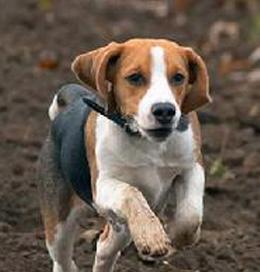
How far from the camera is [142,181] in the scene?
5809 mm

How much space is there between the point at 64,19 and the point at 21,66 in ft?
9.47

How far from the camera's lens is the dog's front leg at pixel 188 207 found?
5.70 meters

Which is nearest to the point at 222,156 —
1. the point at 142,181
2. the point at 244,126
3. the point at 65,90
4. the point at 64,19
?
the point at 244,126

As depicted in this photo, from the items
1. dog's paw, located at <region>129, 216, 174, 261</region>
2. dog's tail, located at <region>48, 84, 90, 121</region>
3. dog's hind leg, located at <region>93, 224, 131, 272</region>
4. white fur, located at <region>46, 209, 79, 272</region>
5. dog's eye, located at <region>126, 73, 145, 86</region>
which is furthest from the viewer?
dog's tail, located at <region>48, 84, 90, 121</region>

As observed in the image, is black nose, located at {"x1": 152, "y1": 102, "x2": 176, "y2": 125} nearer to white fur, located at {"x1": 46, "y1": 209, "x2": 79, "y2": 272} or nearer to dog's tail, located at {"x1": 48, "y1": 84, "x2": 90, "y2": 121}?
white fur, located at {"x1": 46, "y1": 209, "x2": 79, "y2": 272}

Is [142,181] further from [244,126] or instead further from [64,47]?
[64,47]

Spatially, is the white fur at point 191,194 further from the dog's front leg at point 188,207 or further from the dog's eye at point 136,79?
the dog's eye at point 136,79

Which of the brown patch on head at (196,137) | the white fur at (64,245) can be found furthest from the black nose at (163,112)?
the white fur at (64,245)

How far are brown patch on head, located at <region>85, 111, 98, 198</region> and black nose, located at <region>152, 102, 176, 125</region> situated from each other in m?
0.61

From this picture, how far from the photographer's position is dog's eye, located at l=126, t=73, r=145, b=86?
552 cm

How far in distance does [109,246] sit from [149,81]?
101 cm

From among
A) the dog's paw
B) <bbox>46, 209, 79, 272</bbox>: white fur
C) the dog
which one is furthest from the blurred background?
the dog's paw

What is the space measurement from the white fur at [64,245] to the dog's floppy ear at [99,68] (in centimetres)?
77

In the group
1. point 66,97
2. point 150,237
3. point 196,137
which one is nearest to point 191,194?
point 196,137
